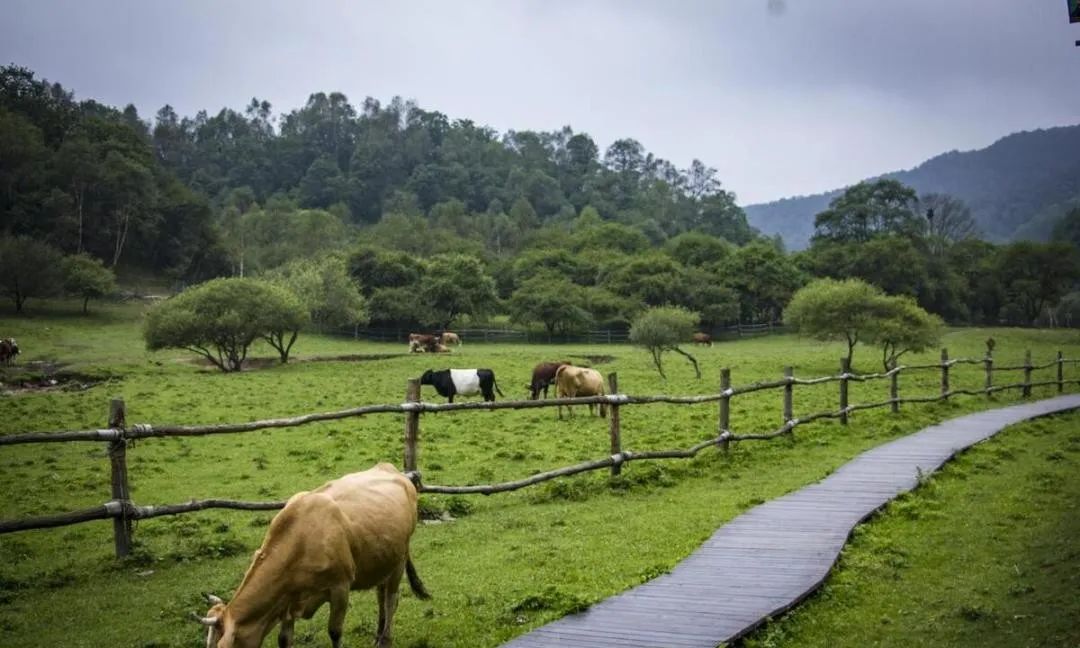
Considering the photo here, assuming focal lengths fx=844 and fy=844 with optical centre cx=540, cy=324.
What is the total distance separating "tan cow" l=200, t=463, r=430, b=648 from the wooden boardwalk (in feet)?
4.19

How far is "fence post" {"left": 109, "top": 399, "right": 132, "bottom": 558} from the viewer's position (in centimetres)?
889

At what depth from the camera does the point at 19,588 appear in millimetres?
8703

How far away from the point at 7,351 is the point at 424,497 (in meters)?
30.9

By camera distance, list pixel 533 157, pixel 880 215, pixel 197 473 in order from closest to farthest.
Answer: pixel 197 473, pixel 880 215, pixel 533 157

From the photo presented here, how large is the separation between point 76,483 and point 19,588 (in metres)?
6.07

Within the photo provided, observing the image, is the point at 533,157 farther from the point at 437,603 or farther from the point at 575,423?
the point at 437,603

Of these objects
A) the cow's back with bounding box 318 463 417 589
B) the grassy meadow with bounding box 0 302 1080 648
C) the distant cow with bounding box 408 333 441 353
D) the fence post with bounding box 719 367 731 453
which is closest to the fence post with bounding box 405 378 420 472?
the grassy meadow with bounding box 0 302 1080 648

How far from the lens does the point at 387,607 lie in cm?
666

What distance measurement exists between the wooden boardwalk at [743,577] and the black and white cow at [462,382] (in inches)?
555

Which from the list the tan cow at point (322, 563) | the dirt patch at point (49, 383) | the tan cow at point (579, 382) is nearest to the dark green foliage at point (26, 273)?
the dirt patch at point (49, 383)

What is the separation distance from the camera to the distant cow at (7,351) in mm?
34816

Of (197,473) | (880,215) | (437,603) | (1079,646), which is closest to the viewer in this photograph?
(1079,646)

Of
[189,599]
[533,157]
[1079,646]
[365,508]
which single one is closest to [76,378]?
[189,599]

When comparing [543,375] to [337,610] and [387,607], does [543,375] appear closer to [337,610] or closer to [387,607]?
[387,607]
